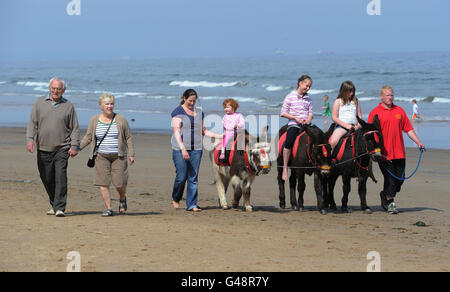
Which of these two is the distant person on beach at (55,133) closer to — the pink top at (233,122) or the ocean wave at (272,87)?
the pink top at (233,122)

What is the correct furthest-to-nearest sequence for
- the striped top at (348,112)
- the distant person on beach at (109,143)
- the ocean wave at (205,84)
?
the ocean wave at (205,84) → the striped top at (348,112) → the distant person on beach at (109,143)

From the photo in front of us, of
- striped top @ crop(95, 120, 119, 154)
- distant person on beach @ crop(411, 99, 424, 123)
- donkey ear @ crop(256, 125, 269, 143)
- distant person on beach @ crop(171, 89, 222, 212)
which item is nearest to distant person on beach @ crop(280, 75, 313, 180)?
donkey ear @ crop(256, 125, 269, 143)

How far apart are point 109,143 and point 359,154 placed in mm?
3930

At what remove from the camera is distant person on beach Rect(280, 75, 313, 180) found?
1095 centimetres

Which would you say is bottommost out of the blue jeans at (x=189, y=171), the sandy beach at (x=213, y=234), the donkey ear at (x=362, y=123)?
the sandy beach at (x=213, y=234)

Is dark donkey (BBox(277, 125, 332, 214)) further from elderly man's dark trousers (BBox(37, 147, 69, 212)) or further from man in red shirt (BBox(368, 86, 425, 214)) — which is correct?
elderly man's dark trousers (BBox(37, 147, 69, 212))

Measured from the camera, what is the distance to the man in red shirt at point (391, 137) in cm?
1109

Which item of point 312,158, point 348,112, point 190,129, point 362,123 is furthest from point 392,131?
point 190,129

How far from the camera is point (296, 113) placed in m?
11.0

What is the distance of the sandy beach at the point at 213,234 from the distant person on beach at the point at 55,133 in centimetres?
68

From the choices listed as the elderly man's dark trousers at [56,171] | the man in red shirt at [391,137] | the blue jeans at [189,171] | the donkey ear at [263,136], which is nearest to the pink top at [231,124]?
the donkey ear at [263,136]

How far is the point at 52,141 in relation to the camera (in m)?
9.48

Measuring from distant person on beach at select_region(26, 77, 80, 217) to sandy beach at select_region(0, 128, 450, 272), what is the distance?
684mm
